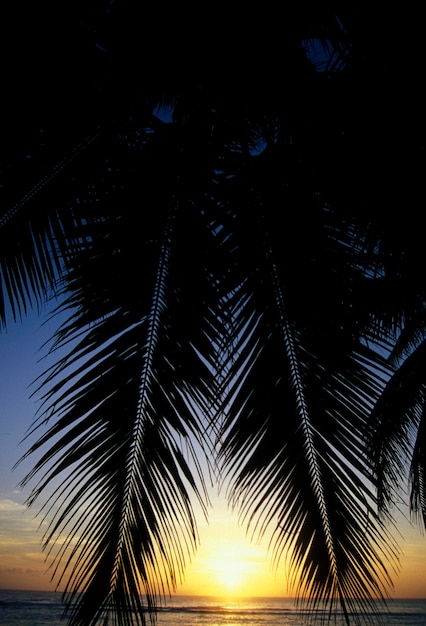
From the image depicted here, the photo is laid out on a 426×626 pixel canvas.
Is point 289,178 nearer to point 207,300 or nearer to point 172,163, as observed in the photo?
point 172,163

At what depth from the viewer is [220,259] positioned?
107 inches

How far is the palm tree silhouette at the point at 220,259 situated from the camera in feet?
6.73

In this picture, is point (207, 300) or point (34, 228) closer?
point (34, 228)

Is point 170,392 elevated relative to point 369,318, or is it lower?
lower

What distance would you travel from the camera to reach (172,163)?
283 cm

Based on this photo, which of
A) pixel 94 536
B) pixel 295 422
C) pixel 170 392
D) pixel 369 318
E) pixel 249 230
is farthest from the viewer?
pixel 249 230

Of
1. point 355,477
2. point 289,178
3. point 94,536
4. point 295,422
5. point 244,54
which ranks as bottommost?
point 94,536

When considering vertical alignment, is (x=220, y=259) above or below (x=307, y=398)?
above

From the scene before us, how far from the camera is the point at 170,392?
233 cm

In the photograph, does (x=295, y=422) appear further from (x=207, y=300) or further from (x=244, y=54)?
(x=244, y=54)

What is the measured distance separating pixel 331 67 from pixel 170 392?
2.03 metres

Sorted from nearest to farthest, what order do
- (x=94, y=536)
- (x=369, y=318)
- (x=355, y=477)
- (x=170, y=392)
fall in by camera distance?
(x=94, y=536) < (x=355, y=477) < (x=170, y=392) < (x=369, y=318)

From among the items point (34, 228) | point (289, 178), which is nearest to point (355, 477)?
point (289, 178)

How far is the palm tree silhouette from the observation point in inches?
80.8
